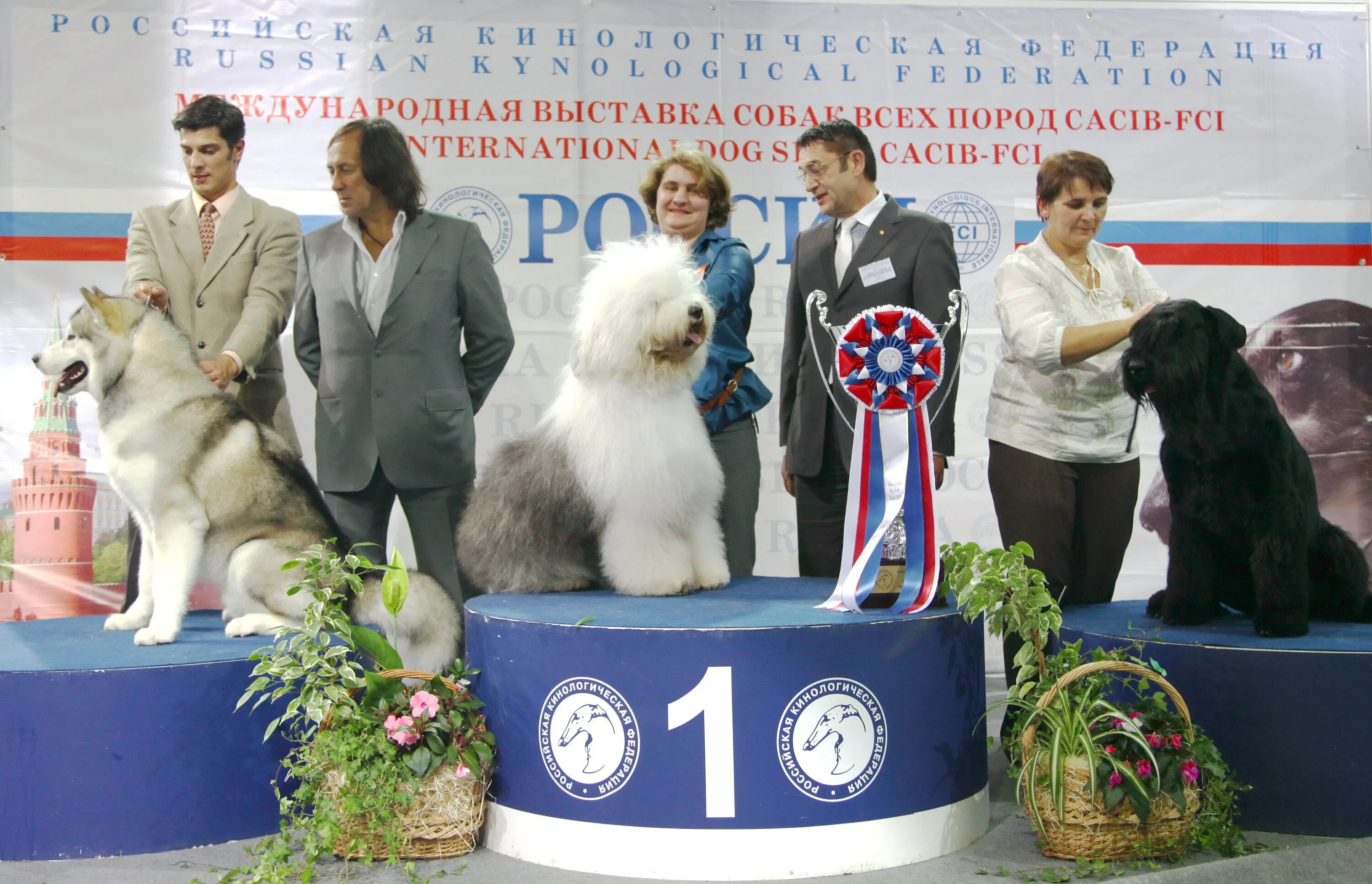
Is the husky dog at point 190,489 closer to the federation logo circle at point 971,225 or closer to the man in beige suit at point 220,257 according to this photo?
the man in beige suit at point 220,257

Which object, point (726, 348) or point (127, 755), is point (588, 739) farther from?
point (726, 348)

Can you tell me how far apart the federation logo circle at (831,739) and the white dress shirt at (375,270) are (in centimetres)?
177

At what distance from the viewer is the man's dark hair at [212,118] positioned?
3.45 m

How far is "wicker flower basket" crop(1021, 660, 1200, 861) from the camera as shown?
2328 mm

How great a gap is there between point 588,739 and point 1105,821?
3.70 ft

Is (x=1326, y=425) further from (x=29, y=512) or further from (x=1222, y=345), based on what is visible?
(x=29, y=512)

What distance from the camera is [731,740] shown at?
7.24ft

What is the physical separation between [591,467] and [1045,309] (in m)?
1.54

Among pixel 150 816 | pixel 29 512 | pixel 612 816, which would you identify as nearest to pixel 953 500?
Answer: pixel 612 816

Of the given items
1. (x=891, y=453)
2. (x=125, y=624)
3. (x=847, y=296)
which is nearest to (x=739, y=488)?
(x=847, y=296)

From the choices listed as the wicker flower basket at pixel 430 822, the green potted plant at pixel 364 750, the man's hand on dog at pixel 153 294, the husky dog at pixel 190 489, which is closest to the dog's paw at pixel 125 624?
the husky dog at pixel 190 489

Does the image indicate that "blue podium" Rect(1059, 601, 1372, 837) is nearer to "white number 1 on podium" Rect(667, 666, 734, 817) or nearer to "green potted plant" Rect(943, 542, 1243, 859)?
"green potted plant" Rect(943, 542, 1243, 859)

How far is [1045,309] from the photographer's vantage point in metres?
3.20

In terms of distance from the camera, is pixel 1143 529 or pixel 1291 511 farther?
pixel 1143 529
